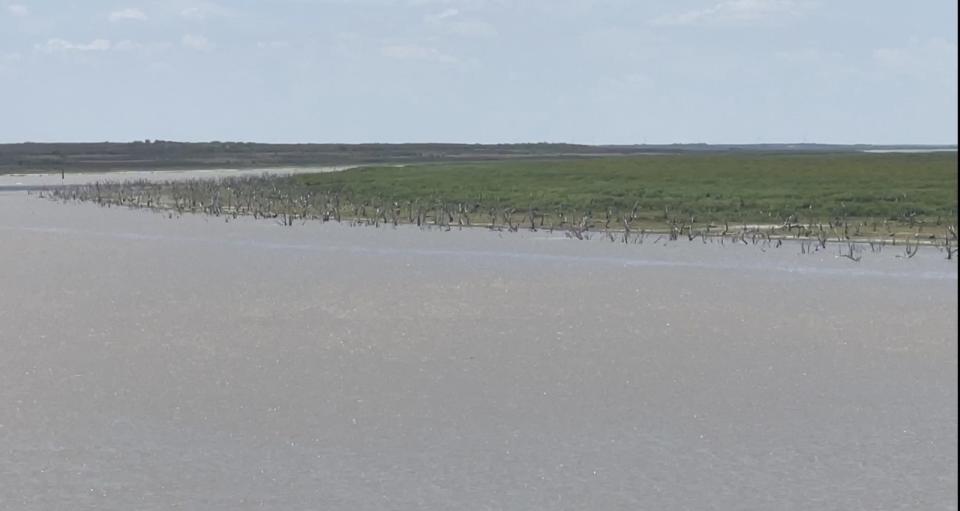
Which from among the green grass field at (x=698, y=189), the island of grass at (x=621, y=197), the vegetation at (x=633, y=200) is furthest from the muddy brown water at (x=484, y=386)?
the green grass field at (x=698, y=189)

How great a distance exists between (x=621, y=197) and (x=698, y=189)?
4.34m

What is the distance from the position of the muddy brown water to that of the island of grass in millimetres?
13431

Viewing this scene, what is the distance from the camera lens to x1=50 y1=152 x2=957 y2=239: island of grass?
5000cm

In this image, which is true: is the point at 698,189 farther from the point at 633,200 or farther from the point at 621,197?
the point at 633,200

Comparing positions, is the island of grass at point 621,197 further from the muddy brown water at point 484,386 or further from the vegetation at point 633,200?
the muddy brown water at point 484,386

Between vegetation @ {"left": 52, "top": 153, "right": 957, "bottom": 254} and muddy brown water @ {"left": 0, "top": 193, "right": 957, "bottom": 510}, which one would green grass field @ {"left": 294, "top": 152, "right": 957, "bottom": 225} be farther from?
muddy brown water @ {"left": 0, "top": 193, "right": 957, "bottom": 510}

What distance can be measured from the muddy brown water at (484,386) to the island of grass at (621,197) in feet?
44.1

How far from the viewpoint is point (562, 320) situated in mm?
26156

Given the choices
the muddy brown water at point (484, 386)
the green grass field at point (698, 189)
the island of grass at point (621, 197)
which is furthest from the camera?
the green grass field at point (698, 189)

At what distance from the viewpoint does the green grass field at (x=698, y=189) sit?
52.2m

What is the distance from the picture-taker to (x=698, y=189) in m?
63.3

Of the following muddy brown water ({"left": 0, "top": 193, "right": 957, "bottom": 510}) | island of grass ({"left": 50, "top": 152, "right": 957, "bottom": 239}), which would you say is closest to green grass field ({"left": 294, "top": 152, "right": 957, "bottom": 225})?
island of grass ({"left": 50, "top": 152, "right": 957, "bottom": 239})

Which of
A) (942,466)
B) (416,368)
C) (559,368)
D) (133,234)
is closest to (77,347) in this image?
(416,368)

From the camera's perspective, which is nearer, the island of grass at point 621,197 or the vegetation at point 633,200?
the vegetation at point 633,200
